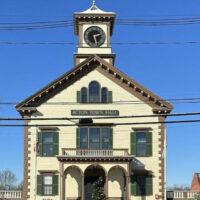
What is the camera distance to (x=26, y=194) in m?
41.9

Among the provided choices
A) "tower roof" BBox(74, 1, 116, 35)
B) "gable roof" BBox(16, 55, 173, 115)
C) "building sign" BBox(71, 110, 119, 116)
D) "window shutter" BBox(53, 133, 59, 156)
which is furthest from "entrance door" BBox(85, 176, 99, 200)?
"tower roof" BBox(74, 1, 116, 35)

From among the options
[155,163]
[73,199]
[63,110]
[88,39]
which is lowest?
[73,199]

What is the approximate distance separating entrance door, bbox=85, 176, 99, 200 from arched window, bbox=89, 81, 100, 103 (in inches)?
249

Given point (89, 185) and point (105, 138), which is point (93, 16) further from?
point (89, 185)

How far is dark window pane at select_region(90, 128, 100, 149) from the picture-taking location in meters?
42.5

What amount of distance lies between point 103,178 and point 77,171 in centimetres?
222

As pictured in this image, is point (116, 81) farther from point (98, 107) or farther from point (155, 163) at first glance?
point (155, 163)

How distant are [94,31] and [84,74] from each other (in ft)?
22.1

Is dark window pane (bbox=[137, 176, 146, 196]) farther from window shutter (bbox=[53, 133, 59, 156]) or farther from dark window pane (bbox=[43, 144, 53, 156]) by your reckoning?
dark window pane (bbox=[43, 144, 53, 156])

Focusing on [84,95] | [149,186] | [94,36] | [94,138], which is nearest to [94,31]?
[94,36]

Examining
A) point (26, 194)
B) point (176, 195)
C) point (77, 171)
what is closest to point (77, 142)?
point (77, 171)

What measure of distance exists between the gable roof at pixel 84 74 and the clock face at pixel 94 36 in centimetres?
510

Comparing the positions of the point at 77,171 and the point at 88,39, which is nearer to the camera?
the point at 77,171

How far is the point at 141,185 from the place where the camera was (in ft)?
138
